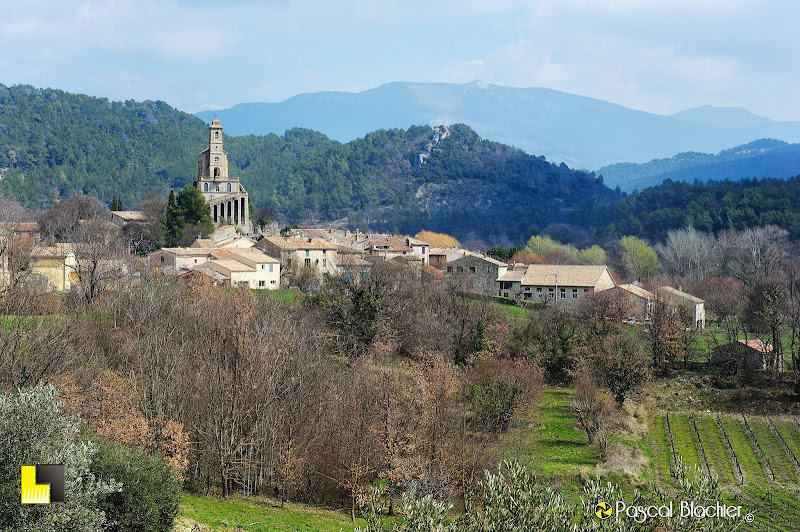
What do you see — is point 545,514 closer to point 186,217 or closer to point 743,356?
point 743,356

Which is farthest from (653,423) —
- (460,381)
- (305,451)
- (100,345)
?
(100,345)

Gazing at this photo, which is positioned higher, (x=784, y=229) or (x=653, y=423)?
(x=784, y=229)

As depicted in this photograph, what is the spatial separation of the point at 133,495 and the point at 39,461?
2.78 m

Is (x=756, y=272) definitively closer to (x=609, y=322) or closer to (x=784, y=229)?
(x=784, y=229)

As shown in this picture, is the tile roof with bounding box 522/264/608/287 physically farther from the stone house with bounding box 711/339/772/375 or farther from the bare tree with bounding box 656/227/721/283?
the bare tree with bounding box 656/227/721/283

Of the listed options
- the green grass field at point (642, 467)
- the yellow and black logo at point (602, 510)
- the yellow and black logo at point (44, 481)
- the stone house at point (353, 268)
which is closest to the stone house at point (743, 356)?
the green grass field at point (642, 467)

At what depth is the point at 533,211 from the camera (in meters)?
171

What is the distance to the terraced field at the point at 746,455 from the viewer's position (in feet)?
79.6

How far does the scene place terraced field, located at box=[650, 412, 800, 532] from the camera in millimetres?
24250

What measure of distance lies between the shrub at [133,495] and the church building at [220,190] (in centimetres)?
5579

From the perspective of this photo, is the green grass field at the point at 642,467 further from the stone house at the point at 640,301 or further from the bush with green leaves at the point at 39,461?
the stone house at the point at 640,301

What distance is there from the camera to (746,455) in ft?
98.5

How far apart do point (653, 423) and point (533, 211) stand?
138771 millimetres

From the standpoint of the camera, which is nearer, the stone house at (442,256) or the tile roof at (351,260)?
the tile roof at (351,260)
